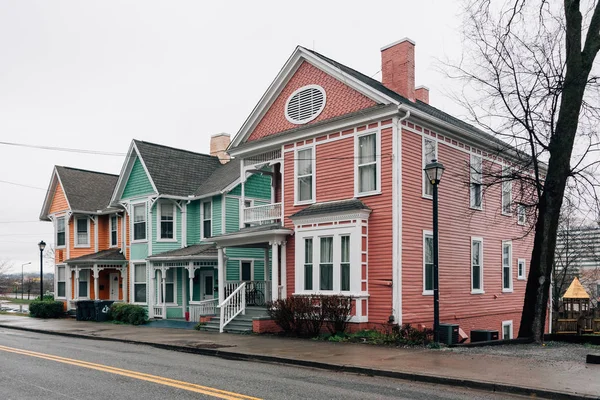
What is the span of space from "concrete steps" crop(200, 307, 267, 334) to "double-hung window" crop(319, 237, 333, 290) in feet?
9.04

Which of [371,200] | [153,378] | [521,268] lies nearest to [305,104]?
[371,200]

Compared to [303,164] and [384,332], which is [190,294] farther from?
[384,332]

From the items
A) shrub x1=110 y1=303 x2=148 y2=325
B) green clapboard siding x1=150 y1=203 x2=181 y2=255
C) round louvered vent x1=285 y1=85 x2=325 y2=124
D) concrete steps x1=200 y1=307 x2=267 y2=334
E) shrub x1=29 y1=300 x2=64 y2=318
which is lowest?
shrub x1=29 y1=300 x2=64 y2=318

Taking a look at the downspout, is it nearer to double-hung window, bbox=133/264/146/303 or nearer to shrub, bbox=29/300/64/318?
double-hung window, bbox=133/264/146/303

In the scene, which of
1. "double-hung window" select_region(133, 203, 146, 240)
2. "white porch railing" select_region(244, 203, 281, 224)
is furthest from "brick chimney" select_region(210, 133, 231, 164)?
"white porch railing" select_region(244, 203, 281, 224)

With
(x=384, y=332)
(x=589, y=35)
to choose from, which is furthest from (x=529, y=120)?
(x=384, y=332)

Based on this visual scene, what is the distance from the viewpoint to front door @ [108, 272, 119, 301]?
32.0 m

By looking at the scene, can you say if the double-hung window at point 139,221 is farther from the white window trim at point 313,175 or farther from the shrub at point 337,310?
the shrub at point 337,310

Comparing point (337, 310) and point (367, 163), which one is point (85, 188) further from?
point (337, 310)

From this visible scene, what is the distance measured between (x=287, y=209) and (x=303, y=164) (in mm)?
1713

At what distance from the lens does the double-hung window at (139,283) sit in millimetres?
28828

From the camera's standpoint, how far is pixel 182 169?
29.5 m

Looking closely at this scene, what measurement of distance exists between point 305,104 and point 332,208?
4.31 metres

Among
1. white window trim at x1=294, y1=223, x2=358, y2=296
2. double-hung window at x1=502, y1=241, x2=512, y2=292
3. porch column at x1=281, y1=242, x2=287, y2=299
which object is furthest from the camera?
double-hung window at x1=502, y1=241, x2=512, y2=292
